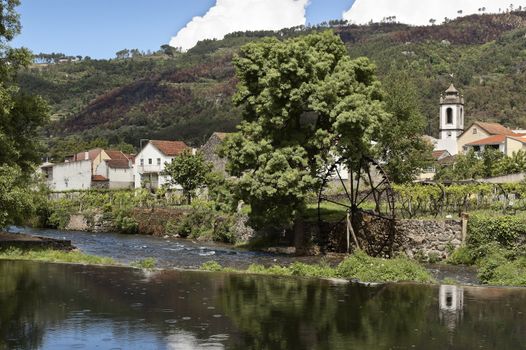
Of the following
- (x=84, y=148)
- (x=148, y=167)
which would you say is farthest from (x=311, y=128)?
(x=84, y=148)

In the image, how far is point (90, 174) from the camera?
3954 inches

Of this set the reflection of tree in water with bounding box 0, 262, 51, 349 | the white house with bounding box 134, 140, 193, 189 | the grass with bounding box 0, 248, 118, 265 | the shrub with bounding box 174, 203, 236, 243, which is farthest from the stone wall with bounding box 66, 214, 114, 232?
the reflection of tree in water with bounding box 0, 262, 51, 349

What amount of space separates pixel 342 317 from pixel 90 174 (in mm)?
86973

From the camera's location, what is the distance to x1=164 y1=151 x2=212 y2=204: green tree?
69.9m

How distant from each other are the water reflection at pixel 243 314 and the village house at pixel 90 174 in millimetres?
77066

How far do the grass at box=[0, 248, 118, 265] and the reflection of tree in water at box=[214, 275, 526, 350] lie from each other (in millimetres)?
8747

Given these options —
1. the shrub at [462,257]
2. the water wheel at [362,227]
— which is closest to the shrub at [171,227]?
the water wheel at [362,227]

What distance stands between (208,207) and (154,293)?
1486 inches

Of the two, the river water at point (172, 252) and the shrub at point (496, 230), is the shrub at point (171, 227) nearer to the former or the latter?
the river water at point (172, 252)

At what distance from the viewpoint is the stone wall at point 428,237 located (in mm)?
37469

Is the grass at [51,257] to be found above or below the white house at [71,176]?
below

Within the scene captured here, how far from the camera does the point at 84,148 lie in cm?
14112

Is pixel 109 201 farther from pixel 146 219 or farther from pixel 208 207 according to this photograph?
pixel 208 207

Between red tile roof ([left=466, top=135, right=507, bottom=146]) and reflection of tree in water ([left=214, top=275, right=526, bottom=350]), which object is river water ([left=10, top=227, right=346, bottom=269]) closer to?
reflection of tree in water ([left=214, top=275, right=526, bottom=350])
